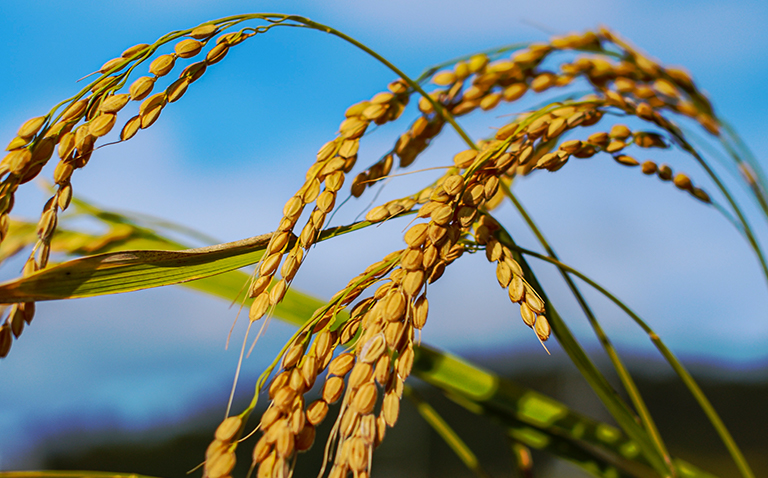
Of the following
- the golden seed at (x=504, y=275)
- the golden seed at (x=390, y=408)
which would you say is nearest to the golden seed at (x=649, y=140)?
the golden seed at (x=504, y=275)

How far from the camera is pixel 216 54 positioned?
29cm

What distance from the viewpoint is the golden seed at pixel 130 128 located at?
11.0 inches

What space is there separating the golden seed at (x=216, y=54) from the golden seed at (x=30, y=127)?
Answer: 0.35 ft

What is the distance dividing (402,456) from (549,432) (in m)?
1.39

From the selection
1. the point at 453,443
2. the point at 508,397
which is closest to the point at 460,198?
the point at 508,397

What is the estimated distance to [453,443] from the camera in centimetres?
52

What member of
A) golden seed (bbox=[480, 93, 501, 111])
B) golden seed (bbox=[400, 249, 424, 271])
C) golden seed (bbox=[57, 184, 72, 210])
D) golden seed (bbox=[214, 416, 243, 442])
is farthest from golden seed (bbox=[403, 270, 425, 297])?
golden seed (bbox=[480, 93, 501, 111])

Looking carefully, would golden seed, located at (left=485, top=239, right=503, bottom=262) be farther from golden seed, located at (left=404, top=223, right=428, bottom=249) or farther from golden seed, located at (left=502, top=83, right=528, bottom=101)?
golden seed, located at (left=502, top=83, right=528, bottom=101)

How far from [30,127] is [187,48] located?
4.1 inches

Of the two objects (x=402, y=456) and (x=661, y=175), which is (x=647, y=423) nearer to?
(x=661, y=175)

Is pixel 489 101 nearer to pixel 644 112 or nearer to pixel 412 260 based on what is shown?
pixel 644 112

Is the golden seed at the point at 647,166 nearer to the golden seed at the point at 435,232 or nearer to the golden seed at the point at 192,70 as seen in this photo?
the golden seed at the point at 435,232

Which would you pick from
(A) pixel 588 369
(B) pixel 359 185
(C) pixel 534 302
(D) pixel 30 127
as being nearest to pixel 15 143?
(D) pixel 30 127

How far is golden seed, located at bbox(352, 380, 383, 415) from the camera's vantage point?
0.21 meters
